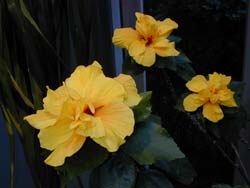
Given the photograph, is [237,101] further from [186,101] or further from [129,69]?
[129,69]

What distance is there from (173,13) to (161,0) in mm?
64

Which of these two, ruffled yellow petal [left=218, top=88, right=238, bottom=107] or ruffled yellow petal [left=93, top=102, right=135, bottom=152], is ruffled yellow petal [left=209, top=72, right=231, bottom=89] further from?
ruffled yellow petal [left=93, top=102, right=135, bottom=152]

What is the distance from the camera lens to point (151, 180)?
0.68m

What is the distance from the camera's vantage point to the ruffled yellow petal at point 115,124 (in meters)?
0.55

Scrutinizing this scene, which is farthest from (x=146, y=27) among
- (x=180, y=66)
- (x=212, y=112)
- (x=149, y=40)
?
(x=212, y=112)

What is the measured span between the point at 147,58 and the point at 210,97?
180 mm

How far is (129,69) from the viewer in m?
0.92

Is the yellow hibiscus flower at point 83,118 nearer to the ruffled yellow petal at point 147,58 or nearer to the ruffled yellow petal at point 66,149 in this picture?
the ruffled yellow petal at point 66,149

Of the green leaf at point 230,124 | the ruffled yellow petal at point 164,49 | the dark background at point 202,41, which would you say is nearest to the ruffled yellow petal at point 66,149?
the ruffled yellow petal at point 164,49

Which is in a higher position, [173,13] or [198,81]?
[173,13]

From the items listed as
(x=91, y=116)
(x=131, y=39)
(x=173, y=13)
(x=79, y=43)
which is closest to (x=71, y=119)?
(x=91, y=116)

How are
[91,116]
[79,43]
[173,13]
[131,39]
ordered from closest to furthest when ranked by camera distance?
[91,116]
[131,39]
[79,43]
[173,13]

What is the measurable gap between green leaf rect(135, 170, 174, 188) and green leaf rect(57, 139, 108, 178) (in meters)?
0.13

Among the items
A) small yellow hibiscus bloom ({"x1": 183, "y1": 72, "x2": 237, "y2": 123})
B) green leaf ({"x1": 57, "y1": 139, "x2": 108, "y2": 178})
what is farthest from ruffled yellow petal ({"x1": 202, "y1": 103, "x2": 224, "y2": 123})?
green leaf ({"x1": 57, "y1": 139, "x2": 108, "y2": 178})
